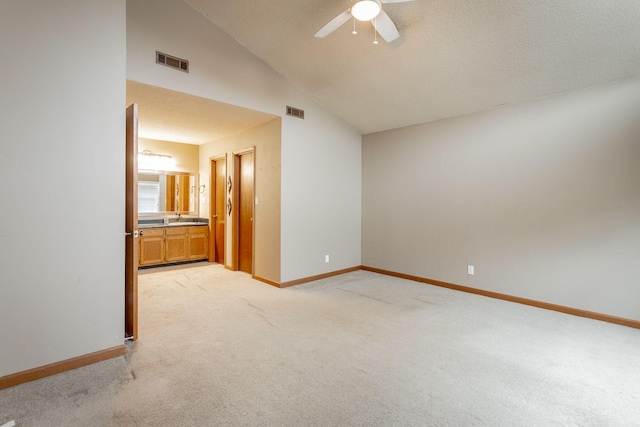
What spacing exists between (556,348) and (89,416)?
3.62 meters

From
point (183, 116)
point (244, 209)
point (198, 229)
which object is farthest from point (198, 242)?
point (183, 116)

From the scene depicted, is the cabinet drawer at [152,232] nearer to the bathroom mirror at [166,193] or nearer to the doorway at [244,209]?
the bathroom mirror at [166,193]

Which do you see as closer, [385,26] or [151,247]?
[385,26]

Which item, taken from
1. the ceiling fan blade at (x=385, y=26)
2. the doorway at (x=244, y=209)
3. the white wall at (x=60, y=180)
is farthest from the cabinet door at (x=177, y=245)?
the ceiling fan blade at (x=385, y=26)

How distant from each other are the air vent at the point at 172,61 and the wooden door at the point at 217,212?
268 centimetres

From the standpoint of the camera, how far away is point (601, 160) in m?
3.47

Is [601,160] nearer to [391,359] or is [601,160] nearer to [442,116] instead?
[442,116]

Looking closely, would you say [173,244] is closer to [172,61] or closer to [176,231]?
[176,231]

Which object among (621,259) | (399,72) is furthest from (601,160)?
(399,72)

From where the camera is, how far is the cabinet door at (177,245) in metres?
6.18

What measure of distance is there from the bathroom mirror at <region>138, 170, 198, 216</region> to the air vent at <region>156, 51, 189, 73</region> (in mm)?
3420

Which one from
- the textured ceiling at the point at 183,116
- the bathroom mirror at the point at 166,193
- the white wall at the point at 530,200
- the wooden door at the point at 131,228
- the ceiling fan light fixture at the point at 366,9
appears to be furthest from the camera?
the bathroom mirror at the point at 166,193

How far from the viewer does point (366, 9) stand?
Result: 249cm

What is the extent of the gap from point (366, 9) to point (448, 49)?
1.43m
